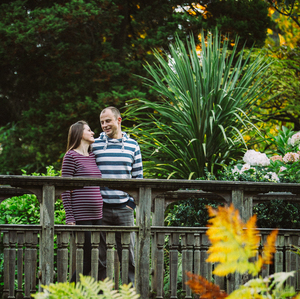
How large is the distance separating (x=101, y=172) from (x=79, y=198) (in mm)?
340

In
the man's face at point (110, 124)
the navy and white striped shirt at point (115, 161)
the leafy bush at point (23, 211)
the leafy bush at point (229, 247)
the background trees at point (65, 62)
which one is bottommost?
the leafy bush at point (23, 211)

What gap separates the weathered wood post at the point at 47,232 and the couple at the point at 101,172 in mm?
409

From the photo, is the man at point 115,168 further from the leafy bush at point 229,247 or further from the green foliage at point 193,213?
the leafy bush at point 229,247

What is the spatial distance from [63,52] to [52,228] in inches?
302

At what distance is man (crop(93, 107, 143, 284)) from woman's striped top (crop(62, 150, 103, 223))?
181 mm

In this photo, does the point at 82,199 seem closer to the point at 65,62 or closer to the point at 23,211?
the point at 23,211

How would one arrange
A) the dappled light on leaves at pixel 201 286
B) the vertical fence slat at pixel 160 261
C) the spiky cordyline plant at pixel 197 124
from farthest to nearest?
the spiky cordyline plant at pixel 197 124
the vertical fence slat at pixel 160 261
the dappled light on leaves at pixel 201 286

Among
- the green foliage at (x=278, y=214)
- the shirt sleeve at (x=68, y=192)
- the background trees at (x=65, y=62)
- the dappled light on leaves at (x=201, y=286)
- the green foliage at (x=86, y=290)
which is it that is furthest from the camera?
the background trees at (x=65, y=62)

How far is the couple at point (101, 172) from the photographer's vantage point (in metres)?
3.60

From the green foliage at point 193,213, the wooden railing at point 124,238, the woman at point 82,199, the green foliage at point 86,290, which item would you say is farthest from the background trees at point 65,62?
the green foliage at point 86,290

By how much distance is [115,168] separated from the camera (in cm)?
382

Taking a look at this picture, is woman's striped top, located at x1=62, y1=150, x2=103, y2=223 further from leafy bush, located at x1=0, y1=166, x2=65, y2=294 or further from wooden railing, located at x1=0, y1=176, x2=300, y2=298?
leafy bush, located at x1=0, y1=166, x2=65, y2=294

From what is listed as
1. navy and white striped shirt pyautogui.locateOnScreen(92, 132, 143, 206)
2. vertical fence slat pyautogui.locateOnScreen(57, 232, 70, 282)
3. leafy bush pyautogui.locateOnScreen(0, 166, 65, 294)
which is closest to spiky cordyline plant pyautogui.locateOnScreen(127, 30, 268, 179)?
leafy bush pyautogui.locateOnScreen(0, 166, 65, 294)

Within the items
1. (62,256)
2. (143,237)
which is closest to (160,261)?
(143,237)
